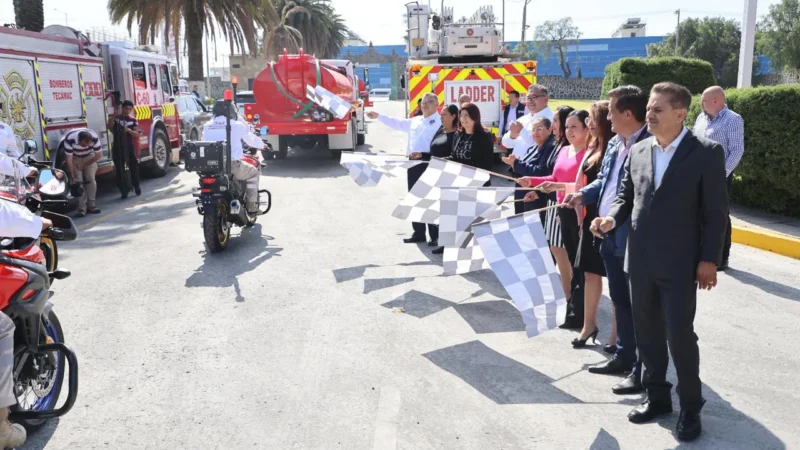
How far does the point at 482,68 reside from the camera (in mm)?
14555

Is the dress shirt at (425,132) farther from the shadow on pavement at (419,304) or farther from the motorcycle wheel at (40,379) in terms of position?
the motorcycle wheel at (40,379)

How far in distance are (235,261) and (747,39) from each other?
8.54m

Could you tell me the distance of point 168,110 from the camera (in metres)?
17.0

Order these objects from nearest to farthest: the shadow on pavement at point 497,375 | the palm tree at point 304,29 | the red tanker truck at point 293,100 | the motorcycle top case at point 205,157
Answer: the shadow on pavement at point 497,375
the motorcycle top case at point 205,157
the red tanker truck at point 293,100
the palm tree at point 304,29

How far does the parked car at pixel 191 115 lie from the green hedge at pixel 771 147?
14.4 m

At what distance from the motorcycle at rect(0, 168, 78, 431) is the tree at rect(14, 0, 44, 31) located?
15.3 m

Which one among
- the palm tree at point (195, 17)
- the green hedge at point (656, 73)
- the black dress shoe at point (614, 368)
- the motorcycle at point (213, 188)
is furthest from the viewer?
the palm tree at point (195, 17)

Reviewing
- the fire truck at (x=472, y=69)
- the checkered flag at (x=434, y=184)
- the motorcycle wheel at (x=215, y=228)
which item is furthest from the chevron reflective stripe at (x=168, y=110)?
the checkered flag at (x=434, y=184)

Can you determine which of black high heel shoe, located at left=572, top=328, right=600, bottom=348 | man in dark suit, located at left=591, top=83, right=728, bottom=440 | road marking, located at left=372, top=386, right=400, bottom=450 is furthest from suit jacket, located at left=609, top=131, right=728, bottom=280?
road marking, located at left=372, top=386, right=400, bottom=450

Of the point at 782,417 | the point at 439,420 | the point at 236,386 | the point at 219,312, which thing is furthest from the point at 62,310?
the point at 782,417

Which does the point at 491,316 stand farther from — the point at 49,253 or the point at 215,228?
the point at 49,253

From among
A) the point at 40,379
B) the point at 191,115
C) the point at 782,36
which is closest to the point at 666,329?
the point at 40,379

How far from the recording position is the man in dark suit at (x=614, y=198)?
4.25 m

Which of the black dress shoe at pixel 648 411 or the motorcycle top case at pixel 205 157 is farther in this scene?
the motorcycle top case at pixel 205 157
